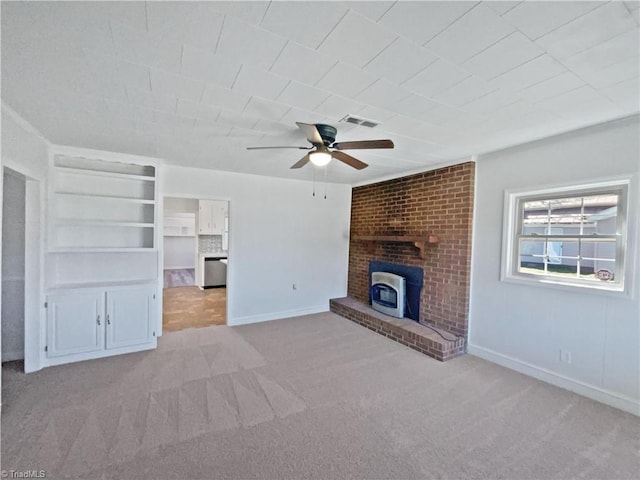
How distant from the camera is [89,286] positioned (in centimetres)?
357

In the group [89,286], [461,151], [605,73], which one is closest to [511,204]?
[461,151]

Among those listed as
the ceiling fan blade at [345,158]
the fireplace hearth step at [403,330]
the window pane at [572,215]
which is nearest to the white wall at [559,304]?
the window pane at [572,215]

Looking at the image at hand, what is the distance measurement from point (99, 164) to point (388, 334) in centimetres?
470

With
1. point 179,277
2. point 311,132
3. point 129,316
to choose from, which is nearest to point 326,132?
point 311,132

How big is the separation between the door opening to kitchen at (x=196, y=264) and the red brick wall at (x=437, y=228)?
2876 millimetres

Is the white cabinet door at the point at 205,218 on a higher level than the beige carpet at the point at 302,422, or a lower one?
higher

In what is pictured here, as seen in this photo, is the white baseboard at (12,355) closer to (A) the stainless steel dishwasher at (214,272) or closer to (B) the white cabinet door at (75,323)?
(B) the white cabinet door at (75,323)

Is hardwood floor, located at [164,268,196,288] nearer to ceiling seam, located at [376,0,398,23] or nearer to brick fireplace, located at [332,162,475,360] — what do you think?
brick fireplace, located at [332,162,475,360]

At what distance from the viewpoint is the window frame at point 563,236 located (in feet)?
8.69

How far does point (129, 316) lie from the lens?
12.1ft

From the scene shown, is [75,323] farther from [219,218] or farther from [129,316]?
[219,218]

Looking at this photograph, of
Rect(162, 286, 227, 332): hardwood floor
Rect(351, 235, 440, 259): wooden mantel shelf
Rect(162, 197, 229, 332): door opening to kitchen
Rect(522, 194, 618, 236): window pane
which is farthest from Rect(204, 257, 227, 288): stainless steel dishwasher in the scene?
Rect(522, 194, 618, 236): window pane

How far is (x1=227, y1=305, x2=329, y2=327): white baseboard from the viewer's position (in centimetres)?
489

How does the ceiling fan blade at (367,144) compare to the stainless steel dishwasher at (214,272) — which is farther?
the stainless steel dishwasher at (214,272)
